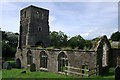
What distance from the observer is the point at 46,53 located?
26.3 m

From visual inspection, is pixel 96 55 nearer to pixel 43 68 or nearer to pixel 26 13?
pixel 43 68

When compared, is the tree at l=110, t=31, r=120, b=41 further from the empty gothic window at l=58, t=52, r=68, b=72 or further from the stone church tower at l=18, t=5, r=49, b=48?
the empty gothic window at l=58, t=52, r=68, b=72

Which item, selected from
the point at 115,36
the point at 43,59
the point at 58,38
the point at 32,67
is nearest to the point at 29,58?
the point at 32,67

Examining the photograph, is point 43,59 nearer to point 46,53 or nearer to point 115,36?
point 46,53

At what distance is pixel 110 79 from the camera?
1644 centimetres

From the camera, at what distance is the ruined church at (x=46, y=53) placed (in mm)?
20812

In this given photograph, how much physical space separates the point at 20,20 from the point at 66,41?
32.3 meters

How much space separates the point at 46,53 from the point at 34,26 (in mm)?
11731

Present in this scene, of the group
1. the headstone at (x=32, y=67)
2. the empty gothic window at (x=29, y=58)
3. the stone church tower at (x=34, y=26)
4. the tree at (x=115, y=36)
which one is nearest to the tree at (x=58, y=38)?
the tree at (x=115, y=36)

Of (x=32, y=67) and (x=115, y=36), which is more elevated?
(x=115, y=36)

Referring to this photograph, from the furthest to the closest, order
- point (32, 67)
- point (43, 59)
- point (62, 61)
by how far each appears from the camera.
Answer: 1. point (32, 67)
2. point (43, 59)
3. point (62, 61)

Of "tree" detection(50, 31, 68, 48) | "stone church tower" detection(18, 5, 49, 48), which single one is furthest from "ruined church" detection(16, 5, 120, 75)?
"tree" detection(50, 31, 68, 48)

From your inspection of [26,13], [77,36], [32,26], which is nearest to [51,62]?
[32,26]

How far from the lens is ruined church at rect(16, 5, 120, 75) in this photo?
20.8 metres
